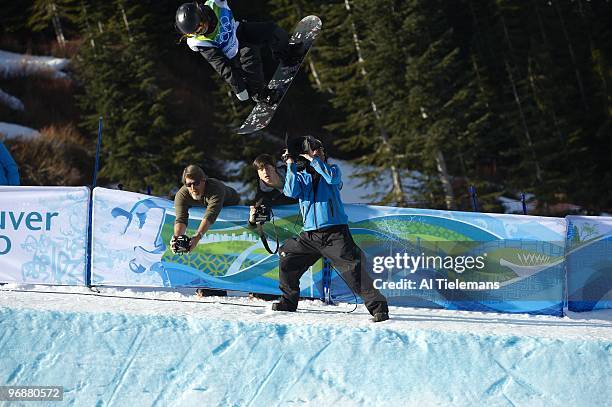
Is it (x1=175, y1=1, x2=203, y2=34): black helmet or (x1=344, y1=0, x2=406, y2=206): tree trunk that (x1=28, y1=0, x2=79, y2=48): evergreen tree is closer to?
(x1=344, y1=0, x2=406, y2=206): tree trunk

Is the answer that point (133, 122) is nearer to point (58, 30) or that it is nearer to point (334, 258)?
point (58, 30)

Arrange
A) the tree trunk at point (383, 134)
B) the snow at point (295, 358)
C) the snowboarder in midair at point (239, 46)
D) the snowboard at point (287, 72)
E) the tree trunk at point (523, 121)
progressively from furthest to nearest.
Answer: the tree trunk at point (523, 121) < the tree trunk at point (383, 134) < the snowboard at point (287, 72) < the snowboarder in midair at point (239, 46) < the snow at point (295, 358)

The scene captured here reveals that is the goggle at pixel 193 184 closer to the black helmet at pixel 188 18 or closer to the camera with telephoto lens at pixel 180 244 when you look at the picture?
the camera with telephoto lens at pixel 180 244

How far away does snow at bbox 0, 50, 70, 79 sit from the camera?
103 feet

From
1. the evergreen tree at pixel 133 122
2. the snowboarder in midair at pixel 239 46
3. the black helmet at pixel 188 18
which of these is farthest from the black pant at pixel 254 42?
the evergreen tree at pixel 133 122

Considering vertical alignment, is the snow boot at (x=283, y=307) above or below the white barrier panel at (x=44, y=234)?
below

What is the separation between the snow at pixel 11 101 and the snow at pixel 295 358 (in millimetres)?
24822

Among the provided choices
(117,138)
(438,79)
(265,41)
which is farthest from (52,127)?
(265,41)

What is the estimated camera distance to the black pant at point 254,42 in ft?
27.5

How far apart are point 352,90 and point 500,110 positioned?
8540 mm

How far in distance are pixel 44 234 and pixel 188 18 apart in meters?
2.91

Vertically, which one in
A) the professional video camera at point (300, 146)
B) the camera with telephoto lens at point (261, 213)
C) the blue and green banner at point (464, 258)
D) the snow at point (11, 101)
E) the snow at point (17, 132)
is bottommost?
the blue and green banner at point (464, 258)

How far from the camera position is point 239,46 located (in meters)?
8.40

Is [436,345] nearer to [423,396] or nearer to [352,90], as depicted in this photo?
[423,396]
